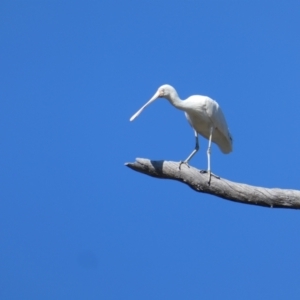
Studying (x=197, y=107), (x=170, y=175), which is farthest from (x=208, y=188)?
(x=197, y=107)

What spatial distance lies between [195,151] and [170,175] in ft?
3.04

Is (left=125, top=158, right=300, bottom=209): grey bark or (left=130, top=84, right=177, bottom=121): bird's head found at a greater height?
(left=130, top=84, right=177, bottom=121): bird's head

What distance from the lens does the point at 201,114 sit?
9812mm

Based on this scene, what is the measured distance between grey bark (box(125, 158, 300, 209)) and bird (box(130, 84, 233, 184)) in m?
0.34

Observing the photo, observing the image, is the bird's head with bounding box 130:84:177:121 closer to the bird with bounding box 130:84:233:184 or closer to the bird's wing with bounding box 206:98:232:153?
the bird with bounding box 130:84:233:184

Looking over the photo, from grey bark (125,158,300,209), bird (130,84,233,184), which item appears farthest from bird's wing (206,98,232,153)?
grey bark (125,158,300,209)

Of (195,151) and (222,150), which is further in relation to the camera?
(222,150)

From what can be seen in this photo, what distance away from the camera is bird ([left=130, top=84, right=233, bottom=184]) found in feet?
31.8

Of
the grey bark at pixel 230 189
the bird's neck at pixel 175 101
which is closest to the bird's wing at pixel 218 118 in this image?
the bird's neck at pixel 175 101

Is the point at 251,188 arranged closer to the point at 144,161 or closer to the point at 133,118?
the point at 144,161

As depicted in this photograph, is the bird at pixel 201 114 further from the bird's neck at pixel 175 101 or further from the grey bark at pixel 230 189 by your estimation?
the grey bark at pixel 230 189

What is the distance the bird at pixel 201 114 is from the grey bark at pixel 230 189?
340mm

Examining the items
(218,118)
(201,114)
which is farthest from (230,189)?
(218,118)

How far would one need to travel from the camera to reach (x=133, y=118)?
10.2 m
